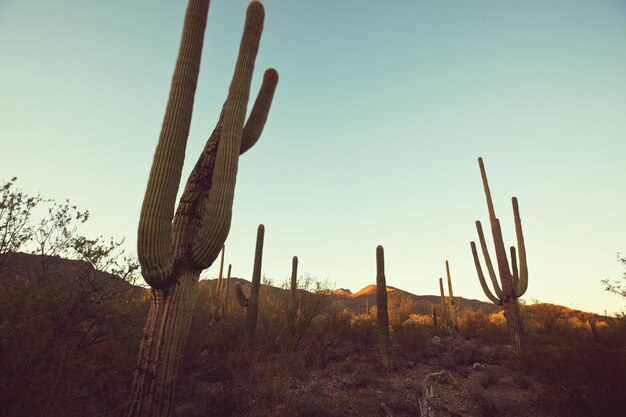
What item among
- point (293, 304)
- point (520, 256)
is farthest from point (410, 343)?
point (520, 256)

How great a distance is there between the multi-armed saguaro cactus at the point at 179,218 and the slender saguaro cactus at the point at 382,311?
7175mm

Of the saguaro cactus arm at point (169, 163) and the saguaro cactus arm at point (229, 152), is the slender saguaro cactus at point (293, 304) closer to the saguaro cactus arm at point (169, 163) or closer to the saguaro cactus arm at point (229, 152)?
the saguaro cactus arm at point (229, 152)

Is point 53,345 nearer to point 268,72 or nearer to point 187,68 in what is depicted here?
point 187,68

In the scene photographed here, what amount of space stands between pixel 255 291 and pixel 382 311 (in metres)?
4.22

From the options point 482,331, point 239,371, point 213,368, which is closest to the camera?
point 239,371

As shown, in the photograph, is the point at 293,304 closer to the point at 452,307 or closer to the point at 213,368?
the point at 213,368

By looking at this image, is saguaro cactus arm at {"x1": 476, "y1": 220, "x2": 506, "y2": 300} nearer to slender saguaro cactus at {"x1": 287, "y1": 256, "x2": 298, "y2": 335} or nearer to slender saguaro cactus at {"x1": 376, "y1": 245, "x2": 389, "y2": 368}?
slender saguaro cactus at {"x1": 376, "y1": 245, "x2": 389, "y2": 368}

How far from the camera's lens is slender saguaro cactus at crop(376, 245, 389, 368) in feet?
30.8

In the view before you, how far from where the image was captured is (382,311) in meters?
9.68

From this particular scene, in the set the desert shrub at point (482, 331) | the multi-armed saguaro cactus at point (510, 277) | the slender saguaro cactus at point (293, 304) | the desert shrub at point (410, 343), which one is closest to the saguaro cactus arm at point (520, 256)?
the multi-armed saguaro cactus at point (510, 277)

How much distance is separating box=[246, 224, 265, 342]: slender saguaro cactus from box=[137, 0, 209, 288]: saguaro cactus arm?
7235 mm

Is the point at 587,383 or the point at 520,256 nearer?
the point at 587,383

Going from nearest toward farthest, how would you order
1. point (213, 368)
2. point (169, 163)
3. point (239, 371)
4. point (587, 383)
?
point (169, 163)
point (587, 383)
point (239, 371)
point (213, 368)

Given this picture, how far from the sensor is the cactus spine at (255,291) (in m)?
10.3
